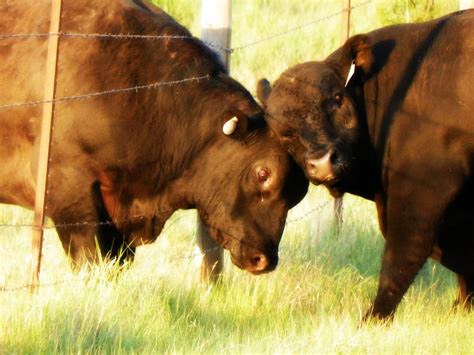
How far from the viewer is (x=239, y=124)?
27.8ft

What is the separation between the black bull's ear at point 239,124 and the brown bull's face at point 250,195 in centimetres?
6

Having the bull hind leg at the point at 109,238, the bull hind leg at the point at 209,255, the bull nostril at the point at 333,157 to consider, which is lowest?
the bull hind leg at the point at 209,255

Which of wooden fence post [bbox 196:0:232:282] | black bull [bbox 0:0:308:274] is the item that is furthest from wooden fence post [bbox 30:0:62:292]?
wooden fence post [bbox 196:0:232:282]

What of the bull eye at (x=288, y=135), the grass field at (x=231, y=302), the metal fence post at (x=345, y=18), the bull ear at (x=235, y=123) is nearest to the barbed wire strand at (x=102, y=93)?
the bull ear at (x=235, y=123)

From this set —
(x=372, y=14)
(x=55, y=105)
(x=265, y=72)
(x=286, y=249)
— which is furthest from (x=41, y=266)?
(x=372, y=14)

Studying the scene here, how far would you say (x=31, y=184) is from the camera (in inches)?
337

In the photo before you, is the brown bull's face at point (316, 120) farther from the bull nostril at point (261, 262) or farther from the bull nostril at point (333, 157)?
the bull nostril at point (261, 262)

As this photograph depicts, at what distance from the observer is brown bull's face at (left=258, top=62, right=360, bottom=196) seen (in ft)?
25.8

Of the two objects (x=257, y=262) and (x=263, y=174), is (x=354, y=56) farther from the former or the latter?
(x=257, y=262)

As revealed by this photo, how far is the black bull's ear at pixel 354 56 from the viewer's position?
8.05 metres

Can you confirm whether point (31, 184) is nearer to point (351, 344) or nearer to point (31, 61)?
point (31, 61)

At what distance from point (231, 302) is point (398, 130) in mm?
1587

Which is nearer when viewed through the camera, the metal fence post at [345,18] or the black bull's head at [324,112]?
the black bull's head at [324,112]


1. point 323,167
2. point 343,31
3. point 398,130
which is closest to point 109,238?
point 323,167
